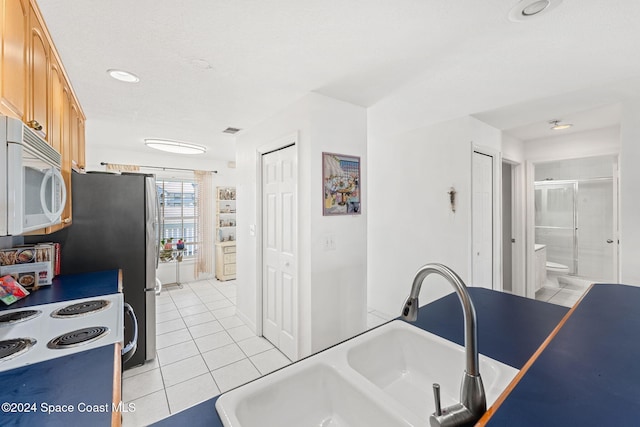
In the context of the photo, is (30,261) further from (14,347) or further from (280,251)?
(280,251)

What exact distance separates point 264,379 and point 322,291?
1.55 meters

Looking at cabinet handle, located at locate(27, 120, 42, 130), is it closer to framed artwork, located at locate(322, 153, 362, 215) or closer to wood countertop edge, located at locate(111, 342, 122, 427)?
wood countertop edge, located at locate(111, 342, 122, 427)

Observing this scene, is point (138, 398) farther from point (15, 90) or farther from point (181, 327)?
point (15, 90)

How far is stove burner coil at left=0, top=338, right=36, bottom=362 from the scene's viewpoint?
102cm

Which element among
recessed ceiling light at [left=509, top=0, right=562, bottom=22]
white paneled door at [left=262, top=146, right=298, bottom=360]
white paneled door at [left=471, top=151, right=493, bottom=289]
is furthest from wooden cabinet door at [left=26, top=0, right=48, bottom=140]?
white paneled door at [left=471, top=151, right=493, bottom=289]

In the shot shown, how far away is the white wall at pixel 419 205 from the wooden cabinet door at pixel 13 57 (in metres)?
3.20

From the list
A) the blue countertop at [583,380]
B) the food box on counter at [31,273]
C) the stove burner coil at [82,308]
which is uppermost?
the food box on counter at [31,273]

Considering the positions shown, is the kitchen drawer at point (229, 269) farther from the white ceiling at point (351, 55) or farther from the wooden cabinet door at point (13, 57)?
the wooden cabinet door at point (13, 57)

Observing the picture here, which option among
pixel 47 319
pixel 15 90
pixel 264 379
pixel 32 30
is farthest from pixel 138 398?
pixel 32 30

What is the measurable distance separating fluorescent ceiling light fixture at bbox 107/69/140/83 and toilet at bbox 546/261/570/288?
6415 millimetres

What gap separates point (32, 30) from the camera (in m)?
1.29

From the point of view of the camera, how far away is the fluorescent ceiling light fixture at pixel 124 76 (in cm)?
201

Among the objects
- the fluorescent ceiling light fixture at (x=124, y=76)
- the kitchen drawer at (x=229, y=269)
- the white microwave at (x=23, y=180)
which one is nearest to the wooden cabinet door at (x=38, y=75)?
the white microwave at (x=23, y=180)

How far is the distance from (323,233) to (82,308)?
1.68 meters
